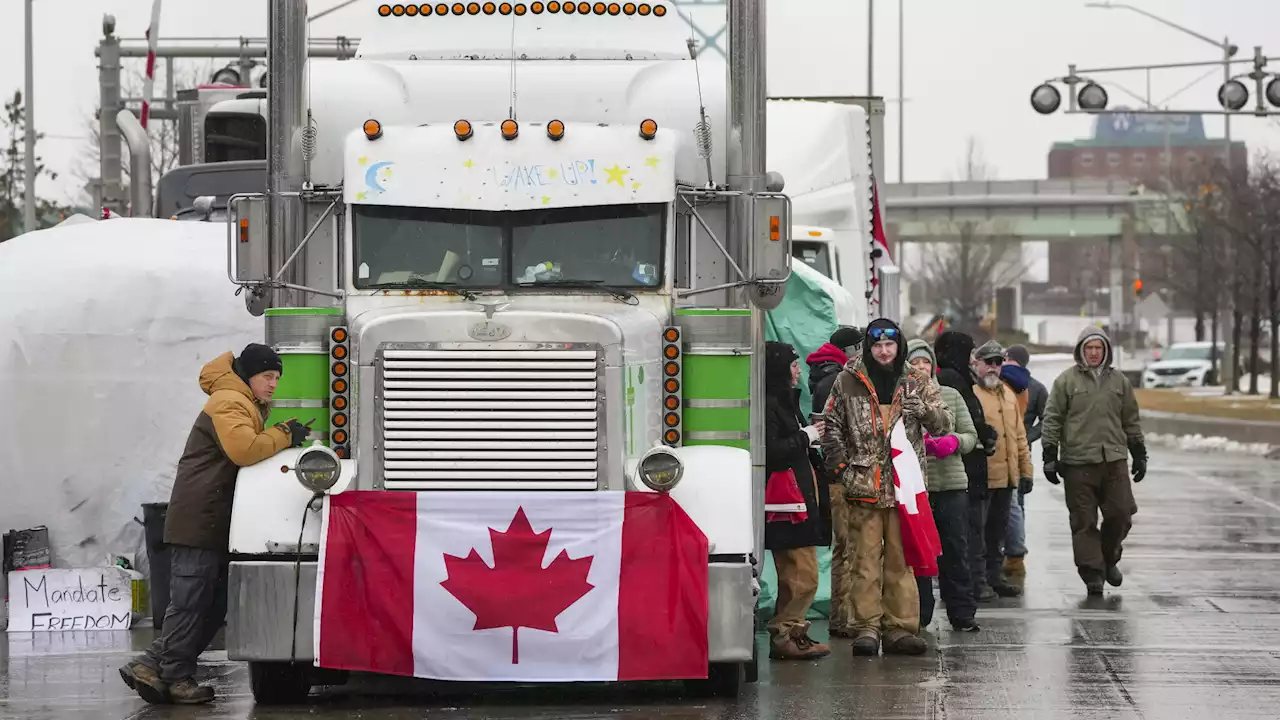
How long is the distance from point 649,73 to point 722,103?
0.48 meters

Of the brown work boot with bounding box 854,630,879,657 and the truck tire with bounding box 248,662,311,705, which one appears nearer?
the truck tire with bounding box 248,662,311,705

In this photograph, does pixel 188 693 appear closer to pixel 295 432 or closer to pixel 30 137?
pixel 295 432

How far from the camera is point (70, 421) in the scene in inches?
584

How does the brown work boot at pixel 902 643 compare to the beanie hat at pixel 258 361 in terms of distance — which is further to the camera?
the brown work boot at pixel 902 643

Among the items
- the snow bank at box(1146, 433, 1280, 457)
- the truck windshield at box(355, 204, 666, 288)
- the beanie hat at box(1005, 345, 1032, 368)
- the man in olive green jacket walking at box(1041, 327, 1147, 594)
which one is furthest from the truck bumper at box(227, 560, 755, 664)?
the snow bank at box(1146, 433, 1280, 457)

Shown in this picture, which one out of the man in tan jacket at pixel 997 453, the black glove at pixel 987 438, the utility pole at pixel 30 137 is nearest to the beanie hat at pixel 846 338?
the black glove at pixel 987 438

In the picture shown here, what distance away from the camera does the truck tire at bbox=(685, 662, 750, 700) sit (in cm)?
1009

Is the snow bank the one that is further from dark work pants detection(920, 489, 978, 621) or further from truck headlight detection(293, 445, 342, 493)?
truck headlight detection(293, 445, 342, 493)

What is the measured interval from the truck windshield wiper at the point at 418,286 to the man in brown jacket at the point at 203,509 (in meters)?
0.70

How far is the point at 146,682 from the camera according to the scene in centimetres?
1014

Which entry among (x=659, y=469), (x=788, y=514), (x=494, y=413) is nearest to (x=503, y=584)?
(x=494, y=413)

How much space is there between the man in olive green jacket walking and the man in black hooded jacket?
3.70 feet

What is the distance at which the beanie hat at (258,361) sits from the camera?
1005 cm

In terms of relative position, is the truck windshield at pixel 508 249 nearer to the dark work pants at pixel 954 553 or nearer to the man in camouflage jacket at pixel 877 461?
the man in camouflage jacket at pixel 877 461
